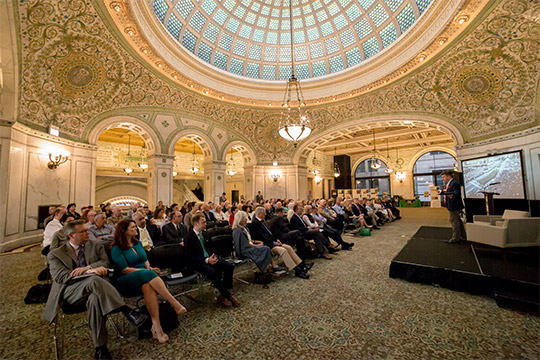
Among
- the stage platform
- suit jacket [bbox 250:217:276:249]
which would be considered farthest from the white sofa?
suit jacket [bbox 250:217:276:249]

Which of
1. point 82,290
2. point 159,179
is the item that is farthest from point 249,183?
point 82,290

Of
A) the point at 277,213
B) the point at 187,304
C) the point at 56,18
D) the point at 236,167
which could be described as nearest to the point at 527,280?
the point at 277,213

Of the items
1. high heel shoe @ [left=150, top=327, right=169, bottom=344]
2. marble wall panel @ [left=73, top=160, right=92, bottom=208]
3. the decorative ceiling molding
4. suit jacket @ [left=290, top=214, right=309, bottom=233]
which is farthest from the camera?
marble wall panel @ [left=73, top=160, right=92, bottom=208]

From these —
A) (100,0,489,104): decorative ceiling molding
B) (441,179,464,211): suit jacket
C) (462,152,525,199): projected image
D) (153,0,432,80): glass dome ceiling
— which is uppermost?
(153,0,432,80): glass dome ceiling

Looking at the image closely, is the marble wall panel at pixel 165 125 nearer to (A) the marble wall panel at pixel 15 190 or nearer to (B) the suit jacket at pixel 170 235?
(A) the marble wall panel at pixel 15 190

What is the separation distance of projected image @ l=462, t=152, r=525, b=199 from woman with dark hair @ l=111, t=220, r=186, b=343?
864cm

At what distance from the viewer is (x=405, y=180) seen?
58.7 ft

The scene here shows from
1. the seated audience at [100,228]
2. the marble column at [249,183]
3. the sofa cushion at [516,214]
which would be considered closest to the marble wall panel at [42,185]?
the seated audience at [100,228]

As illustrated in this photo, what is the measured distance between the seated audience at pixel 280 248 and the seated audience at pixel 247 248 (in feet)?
0.81

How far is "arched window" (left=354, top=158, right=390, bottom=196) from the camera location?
19.3 meters

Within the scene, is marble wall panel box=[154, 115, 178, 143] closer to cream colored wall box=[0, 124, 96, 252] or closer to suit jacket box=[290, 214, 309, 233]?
cream colored wall box=[0, 124, 96, 252]

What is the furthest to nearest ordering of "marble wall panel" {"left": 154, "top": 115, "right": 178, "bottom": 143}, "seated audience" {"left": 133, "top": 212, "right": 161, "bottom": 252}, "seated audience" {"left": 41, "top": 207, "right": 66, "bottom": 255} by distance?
"marble wall panel" {"left": 154, "top": 115, "right": 178, "bottom": 143}
"seated audience" {"left": 133, "top": 212, "right": 161, "bottom": 252}
"seated audience" {"left": 41, "top": 207, "right": 66, "bottom": 255}

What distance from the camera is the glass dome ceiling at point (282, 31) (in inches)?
352

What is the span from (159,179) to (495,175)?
12440 millimetres
